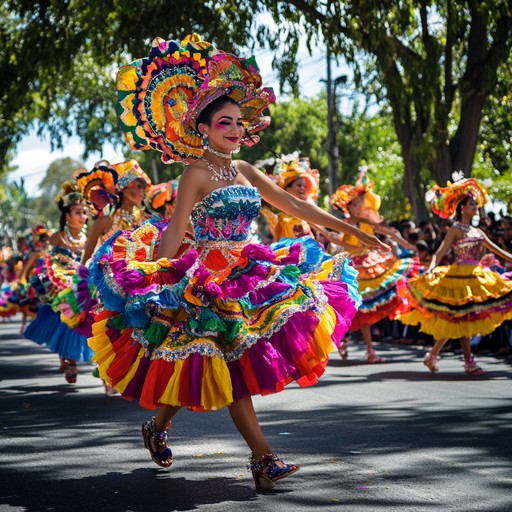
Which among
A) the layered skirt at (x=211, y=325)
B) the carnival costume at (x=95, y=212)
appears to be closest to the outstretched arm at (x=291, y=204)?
the layered skirt at (x=211, y=325)

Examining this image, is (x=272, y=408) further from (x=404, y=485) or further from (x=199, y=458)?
(x=404, y=485)

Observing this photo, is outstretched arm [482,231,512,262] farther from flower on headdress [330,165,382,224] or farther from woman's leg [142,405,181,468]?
woman's leg [142,405,181,468]

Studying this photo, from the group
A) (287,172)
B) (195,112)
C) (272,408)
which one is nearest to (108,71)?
(287,172)

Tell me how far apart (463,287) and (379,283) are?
2086 mm

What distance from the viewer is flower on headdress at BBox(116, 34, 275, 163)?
6.79 meters

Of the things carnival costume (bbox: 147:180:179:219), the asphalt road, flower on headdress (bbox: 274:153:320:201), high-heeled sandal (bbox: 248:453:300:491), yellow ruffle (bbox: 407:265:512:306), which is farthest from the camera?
carnival costume (bbox: 147:180:179:219)

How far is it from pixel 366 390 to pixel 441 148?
8.26m

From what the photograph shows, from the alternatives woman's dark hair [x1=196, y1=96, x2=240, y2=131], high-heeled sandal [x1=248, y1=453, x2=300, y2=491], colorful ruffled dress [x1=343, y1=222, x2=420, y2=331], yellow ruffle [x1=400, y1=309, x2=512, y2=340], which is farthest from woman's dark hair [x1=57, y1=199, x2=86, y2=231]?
high-heeled sandal [x1=248, y1=453, x2=300, y2=491]

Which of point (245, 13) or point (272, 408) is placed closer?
point (272, 408)

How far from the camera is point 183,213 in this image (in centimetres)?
630

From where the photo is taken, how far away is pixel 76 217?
12961 millimetres

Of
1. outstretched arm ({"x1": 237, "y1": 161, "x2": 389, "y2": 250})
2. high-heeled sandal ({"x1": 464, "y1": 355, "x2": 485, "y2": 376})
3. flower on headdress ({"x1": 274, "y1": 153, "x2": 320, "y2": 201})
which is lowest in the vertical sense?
high-heeled sandal ({"x1": 464, "y1": 355, "x2": 485, "y2": 376})

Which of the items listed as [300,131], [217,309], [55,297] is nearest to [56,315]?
[55,297]

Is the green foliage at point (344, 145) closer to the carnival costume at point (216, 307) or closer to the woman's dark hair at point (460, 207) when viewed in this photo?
the woman's dark hair at point (460, 207)
